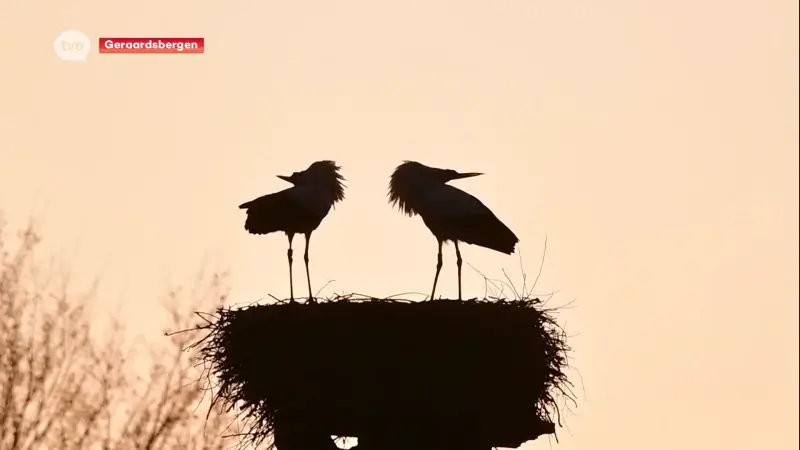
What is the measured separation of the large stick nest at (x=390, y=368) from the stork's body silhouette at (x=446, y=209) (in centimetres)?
94

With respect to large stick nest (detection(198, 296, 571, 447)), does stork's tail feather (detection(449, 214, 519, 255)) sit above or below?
above

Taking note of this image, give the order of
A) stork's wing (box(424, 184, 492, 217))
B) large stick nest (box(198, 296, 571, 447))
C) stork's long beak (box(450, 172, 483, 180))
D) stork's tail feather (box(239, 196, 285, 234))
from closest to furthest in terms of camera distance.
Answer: large stick nest (box(198, 296, 571, 447)) → stork's wing (box(424, 184, 492, 217)) → stork's tail feather (box(239, 196, 285, 234)) → stork's long beak (box(450, 172, 483, 180))

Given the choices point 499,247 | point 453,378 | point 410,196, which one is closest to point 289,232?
point 410,196

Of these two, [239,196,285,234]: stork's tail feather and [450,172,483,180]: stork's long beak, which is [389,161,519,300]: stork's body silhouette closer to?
[450,172,483,180]: stork's long beak

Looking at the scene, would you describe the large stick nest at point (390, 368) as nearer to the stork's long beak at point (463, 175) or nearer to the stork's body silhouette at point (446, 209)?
the stork's body silhouette at point (446, 209)

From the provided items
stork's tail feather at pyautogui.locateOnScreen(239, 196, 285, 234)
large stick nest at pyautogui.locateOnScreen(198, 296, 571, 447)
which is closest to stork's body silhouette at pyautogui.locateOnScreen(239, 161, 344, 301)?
stork's tail feather at pyautogui.locateOnScreen(239, 196, 285, 234)

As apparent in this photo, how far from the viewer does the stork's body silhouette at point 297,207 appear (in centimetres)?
606

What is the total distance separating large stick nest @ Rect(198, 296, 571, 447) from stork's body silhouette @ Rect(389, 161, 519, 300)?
942 mm

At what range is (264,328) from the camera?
4895mm

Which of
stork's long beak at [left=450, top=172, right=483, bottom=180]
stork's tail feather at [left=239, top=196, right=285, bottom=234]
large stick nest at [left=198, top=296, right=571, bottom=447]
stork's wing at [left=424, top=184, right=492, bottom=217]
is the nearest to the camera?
large stick nest at [left=198, top=296, right=571, bottom=447]

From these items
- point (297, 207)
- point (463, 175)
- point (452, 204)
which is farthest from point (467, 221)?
point (297, 207)

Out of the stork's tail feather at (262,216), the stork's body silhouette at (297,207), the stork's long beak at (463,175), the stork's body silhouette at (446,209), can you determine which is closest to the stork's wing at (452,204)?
the stork's body silhouette at (446,209)

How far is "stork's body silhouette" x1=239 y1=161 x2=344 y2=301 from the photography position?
606 centimetres

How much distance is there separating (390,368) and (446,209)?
5.02ft
